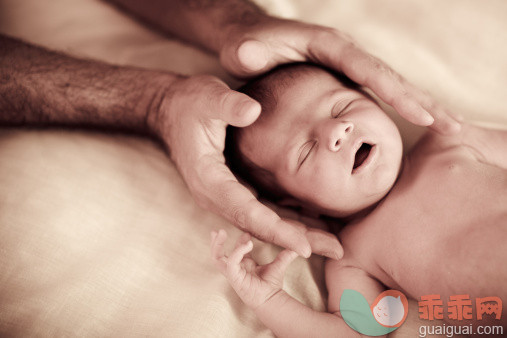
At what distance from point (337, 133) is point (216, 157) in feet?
1.19

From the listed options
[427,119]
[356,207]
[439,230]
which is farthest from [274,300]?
[427,119]

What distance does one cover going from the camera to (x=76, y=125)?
134cm

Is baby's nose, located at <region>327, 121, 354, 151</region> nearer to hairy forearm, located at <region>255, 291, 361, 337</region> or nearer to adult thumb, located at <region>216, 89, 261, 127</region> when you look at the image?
adult thumb, located at <region>216, 89, 261, 127</region>

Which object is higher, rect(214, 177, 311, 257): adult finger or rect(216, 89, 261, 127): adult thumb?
rect(216, 89, 261, 127): adult thumb

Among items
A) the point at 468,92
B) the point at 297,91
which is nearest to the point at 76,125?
the point at 297,91

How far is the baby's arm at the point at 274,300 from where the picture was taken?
96cm

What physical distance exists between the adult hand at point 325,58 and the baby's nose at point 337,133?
0.19 m

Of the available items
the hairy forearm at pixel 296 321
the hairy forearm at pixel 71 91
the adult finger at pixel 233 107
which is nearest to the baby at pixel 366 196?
the hairy forearm at pixel 296 321

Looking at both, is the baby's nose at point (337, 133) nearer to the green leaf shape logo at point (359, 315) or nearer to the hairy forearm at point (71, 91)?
the green leaf shape logo at point (359, 315)

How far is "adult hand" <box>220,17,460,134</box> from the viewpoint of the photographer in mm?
1108

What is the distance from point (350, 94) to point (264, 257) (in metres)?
0.57

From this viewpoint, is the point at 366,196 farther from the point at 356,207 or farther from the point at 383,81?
the point at 383,81

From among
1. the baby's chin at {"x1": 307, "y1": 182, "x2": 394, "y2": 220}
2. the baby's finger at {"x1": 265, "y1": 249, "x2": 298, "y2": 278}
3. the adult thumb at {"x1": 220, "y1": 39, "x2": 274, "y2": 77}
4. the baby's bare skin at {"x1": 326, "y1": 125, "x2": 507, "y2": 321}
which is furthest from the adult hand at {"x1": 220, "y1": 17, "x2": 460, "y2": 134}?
the baby's finger at {"x1": 265, "y1": 249, "x2": 298, "y2": 278}

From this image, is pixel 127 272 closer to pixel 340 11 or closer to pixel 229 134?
pixel 229 134
